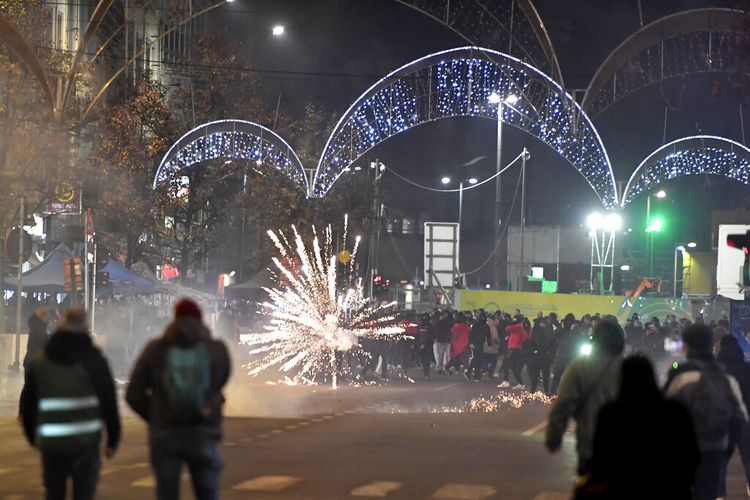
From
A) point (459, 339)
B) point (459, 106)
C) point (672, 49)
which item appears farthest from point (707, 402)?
point (459, 339)

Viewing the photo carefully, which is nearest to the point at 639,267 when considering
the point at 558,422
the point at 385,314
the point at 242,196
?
the point at 242,196

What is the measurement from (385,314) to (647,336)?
7251 millimetres

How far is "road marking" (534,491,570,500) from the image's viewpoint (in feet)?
38.0

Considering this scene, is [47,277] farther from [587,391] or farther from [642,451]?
[642,451]

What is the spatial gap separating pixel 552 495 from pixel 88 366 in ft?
18.3

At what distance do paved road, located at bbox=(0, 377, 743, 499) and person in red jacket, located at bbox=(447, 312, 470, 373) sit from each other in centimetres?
893

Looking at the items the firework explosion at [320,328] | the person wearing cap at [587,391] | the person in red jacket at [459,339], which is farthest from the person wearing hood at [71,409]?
the person in red jacket at [459,339]

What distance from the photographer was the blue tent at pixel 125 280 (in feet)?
119

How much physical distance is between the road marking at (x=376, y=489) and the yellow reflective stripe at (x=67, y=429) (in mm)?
4313

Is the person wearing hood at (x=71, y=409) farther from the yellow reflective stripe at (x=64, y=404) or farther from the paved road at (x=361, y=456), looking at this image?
the paved road at (x=361, y=456)

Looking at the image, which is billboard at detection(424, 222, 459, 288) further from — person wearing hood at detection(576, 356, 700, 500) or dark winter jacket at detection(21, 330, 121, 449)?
person wearing hood at detection(576, 356, 700, 500)

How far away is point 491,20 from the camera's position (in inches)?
1016

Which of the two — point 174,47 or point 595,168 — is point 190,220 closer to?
point 595,168

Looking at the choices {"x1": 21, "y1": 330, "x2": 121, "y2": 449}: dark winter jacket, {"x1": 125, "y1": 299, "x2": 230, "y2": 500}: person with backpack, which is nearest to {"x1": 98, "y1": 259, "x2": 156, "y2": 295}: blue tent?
{"x1": 21, "y1": 330, "x2": 121, "y2": 449}: dark winter jacket
